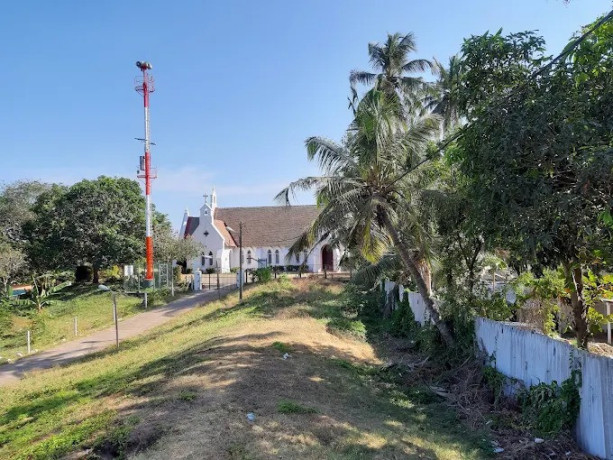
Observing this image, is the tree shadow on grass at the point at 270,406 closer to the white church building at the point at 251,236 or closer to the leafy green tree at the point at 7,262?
the leafy green tree at the point at 7,262

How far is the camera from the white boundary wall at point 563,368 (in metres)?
6.32

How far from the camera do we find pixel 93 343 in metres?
19.8

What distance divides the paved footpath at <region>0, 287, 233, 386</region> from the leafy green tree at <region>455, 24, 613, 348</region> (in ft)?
51.3

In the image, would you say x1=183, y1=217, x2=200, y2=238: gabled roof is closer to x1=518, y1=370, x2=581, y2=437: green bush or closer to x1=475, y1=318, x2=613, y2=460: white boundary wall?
x1=475, y1=318, x2=613, y2=460: white boundary wall

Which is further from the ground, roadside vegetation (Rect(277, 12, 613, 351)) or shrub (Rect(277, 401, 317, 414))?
roadside vegetation (Rect(277, 12, 613, 351))

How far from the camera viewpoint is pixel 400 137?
43.6 ft

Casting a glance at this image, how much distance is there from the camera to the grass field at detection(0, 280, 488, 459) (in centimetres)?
618

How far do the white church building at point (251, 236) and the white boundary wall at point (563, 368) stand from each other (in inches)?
1382

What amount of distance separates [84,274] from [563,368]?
43.0 m

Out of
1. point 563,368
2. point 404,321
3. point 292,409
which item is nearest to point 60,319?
point 404,321

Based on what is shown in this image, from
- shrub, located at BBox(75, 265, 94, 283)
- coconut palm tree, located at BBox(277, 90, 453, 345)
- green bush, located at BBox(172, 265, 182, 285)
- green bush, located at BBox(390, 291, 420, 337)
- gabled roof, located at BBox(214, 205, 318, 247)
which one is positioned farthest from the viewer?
gabled roof, located at BBox(214, 205, 318, 247)

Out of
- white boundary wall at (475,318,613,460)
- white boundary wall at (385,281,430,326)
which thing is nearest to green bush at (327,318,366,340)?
white boundary wall at (385,281,430,326)

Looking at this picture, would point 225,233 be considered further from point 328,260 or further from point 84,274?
point 84,274

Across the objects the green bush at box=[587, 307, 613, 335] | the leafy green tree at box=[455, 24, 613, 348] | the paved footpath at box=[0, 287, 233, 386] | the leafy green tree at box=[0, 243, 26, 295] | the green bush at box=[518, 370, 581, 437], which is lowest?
the paved footpath at box=[0, 287, 233, 386]
